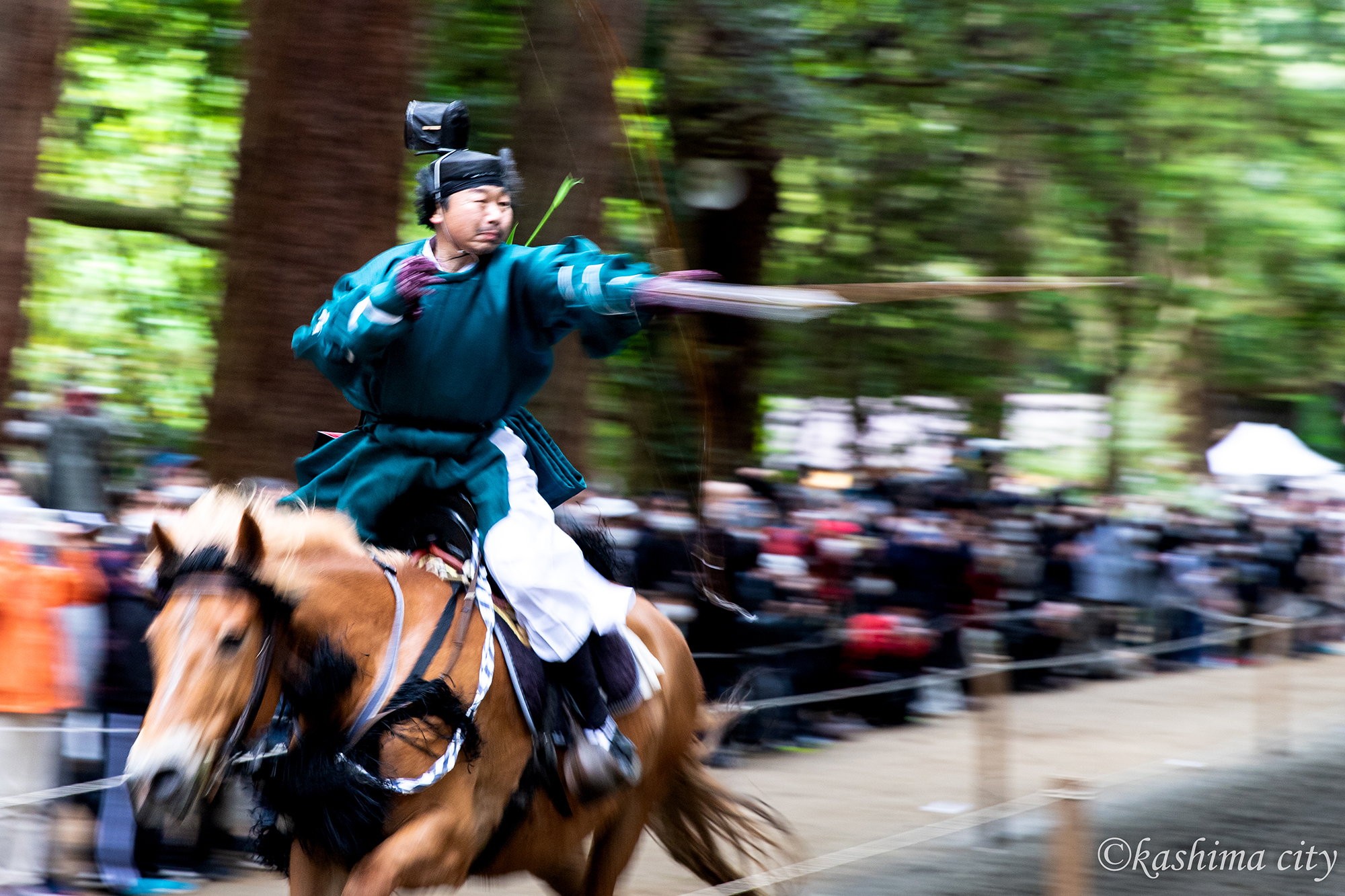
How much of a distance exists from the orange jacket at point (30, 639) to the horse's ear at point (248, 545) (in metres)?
3.03

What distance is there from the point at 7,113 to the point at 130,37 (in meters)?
4.25

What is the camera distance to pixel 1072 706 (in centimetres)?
1181

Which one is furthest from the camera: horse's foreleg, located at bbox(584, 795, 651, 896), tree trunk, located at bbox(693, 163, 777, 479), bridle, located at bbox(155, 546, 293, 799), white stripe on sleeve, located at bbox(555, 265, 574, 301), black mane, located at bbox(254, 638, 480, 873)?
tree trunk, located at bbox(693, 163, 777, 479)

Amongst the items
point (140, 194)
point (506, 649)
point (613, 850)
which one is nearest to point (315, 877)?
point (506, 649)

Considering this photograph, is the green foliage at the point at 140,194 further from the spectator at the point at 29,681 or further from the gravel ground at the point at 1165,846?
the gravel ground at the point at 1165,846

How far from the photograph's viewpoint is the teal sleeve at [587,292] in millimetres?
3475

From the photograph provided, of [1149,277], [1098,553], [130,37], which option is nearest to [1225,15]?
[1149,277]

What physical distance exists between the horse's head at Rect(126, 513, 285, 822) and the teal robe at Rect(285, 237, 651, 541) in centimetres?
65

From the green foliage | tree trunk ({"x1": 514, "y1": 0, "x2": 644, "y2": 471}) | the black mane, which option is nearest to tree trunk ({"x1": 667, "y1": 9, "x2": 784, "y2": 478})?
tree trunk ({"x1": 514, "y1": 0, "x2": 644, "y2": 471})

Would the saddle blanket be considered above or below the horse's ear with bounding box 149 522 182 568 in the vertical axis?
below

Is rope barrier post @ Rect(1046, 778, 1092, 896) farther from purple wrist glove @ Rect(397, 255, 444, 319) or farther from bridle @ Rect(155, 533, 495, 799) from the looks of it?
purple wrist glove @ Rect(397, 255, 444, 319)

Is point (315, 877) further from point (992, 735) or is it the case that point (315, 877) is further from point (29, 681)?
point (992, 735)

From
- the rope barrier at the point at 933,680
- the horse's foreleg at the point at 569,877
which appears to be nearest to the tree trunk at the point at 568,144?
the rope barrier at the point at 933,680

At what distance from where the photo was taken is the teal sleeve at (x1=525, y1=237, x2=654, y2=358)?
3.47 meters
